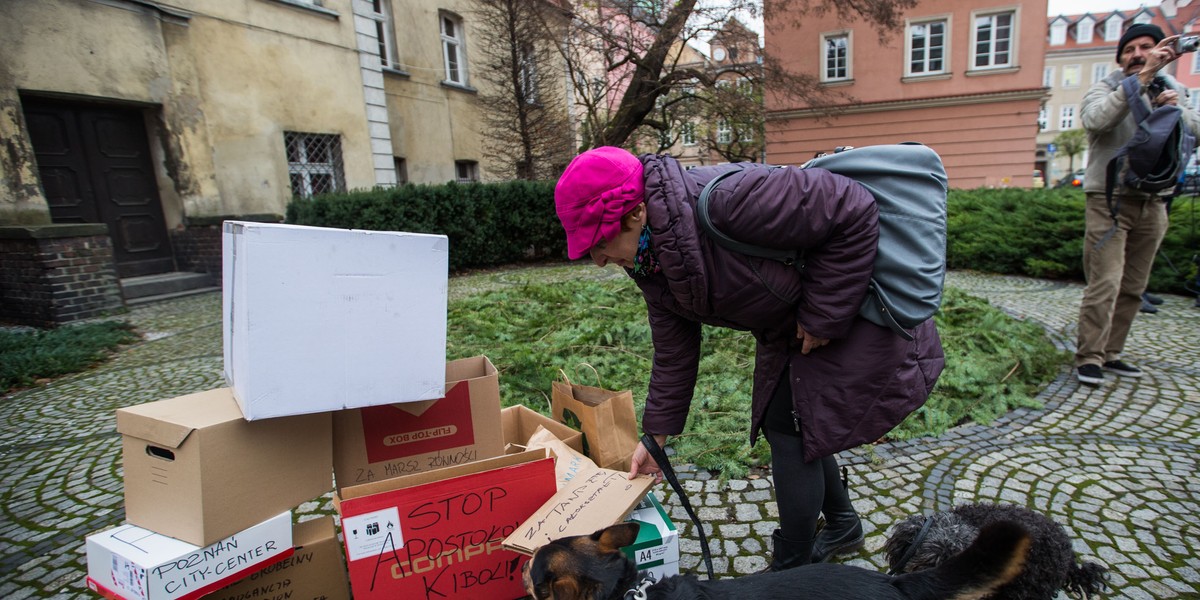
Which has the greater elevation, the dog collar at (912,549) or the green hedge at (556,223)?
the green hedge at (556,223)

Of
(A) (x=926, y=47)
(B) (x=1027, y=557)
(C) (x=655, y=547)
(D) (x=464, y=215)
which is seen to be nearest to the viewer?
(B) (x=1027, y=557)

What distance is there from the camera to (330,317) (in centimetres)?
174

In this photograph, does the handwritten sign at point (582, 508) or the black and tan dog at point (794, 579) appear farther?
the handwritten sign at point (582, 508)

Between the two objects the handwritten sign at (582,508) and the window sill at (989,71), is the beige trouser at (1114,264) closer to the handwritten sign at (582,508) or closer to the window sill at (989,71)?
the handwritten sign at (582,508)

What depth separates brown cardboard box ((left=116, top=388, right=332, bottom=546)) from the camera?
66.4 inches

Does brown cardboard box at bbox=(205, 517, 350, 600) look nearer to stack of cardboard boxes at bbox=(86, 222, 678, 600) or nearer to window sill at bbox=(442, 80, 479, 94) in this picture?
stack of cardboard boxes at bbox=(86, 222, 678, 600)

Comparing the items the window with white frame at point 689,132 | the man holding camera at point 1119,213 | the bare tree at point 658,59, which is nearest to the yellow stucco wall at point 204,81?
the bare tree at point 658,59

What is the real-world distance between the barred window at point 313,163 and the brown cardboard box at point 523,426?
10.8 m

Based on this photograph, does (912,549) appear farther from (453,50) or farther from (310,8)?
(453,50)

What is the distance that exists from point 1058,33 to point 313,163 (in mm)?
79457

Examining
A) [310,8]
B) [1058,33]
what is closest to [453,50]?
[310,8]

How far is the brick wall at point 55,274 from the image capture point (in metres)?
7.00

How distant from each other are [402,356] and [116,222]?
10.6 meters

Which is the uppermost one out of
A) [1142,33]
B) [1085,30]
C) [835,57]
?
[1085,30]
